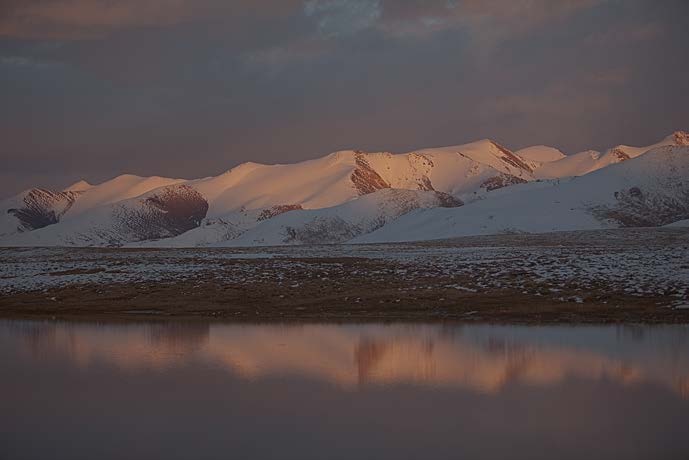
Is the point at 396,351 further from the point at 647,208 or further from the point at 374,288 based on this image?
the point at 647,208

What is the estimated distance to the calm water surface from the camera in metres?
15.3

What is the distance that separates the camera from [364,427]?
54.6 feet

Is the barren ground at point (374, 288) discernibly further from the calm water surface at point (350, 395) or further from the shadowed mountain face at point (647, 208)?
the shadowed mountain face at point (647, 208)

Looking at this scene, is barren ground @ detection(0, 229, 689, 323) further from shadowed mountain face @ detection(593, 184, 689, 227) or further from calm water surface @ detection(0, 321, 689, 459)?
shadowed mountain face @ detection(593, 184, 689, 227)

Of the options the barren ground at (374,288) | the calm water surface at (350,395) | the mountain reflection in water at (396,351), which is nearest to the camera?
the calm water surface at (350,395)

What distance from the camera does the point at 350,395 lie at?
19719 mm

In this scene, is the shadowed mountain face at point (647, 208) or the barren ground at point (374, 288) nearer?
the barren ground at point (374, 288)

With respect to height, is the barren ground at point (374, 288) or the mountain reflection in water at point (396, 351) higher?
the barren ground at point (374, 288)

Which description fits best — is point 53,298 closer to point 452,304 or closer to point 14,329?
point 14,329

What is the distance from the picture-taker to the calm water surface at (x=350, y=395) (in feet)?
50.3

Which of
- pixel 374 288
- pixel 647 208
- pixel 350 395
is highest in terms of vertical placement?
pixel 647 208

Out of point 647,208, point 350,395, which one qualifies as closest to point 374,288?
point 350,395

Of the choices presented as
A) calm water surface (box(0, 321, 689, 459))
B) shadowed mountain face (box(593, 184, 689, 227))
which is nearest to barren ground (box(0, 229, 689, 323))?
calm water surface (box(0, 321, 689, 459))

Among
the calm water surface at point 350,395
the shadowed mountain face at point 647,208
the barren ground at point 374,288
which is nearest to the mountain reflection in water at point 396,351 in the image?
the calm water surface at point 350,395
